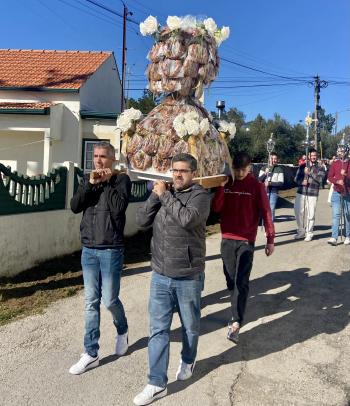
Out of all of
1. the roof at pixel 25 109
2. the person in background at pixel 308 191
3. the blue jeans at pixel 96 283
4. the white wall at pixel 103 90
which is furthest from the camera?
the white wall at pixel 103 90

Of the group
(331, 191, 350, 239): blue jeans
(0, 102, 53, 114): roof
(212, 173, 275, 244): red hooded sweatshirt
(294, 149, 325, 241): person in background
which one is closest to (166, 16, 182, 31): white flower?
(212, 173, 275, 244): red hooded sweatshirt

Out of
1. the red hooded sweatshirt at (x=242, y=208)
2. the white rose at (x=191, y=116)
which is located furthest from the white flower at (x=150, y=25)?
the red hooded sweatshirt at (x=242, y=208)

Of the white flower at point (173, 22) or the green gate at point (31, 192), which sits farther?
the green gate at point (31, 192)

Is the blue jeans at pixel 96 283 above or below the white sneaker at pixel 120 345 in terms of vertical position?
above

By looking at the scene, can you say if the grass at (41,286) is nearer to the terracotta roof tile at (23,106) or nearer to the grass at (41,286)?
the grass at (41,286)

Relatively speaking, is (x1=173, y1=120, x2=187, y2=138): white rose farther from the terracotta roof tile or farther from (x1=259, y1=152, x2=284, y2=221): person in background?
the terracotta roof tile

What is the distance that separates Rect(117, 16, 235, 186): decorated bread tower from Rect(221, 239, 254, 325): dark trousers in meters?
0.81

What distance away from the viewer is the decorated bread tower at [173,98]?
4.11m

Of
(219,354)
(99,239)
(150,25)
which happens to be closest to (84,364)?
(99,239)

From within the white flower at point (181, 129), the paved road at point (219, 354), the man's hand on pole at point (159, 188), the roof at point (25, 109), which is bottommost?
the paved road at point (219, 354)

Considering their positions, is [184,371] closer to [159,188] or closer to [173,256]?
[173,256]

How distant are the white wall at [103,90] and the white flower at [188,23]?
11876mm

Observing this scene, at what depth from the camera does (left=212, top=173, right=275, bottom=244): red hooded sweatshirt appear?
179 inches

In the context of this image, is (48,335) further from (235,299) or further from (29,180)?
(29,180)
